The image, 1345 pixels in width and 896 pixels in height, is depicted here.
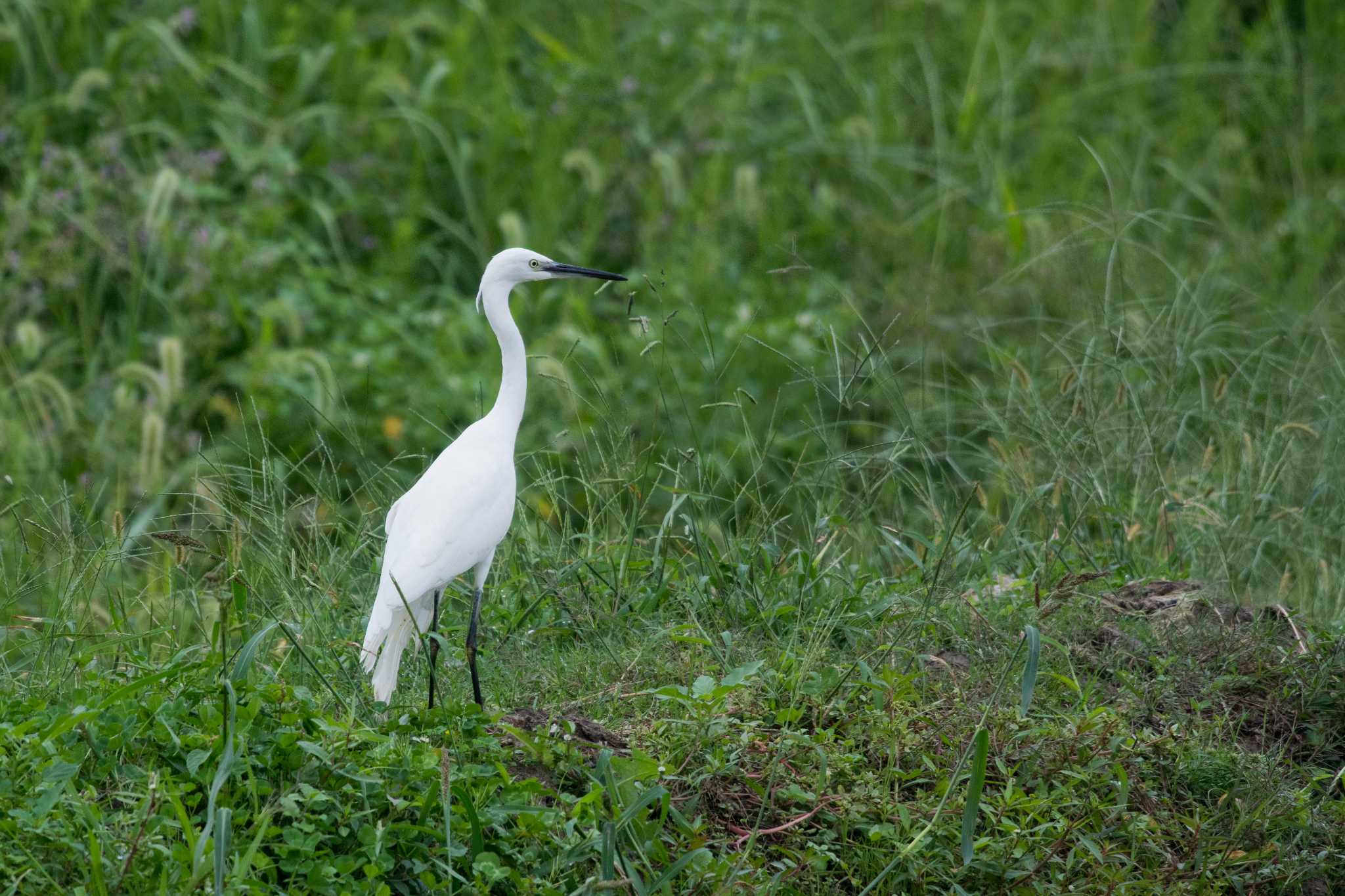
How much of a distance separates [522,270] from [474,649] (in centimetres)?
105

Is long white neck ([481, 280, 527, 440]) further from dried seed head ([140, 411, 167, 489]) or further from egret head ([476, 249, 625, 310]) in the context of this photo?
dried seed head ([140, 411, 167, 489])

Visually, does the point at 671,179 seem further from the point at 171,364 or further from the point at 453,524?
the point at 453,524

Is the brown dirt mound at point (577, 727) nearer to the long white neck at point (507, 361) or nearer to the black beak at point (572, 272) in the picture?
the long white neck at point (507, 361)

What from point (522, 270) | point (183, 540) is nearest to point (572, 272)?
point (522, 270)

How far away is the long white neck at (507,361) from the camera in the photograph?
3.59m

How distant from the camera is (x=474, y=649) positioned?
326cm

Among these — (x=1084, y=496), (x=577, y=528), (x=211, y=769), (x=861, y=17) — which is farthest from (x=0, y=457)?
(x=861, y=17)

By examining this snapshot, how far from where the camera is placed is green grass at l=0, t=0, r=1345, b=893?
2.71 meters

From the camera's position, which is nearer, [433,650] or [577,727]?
[577,727]

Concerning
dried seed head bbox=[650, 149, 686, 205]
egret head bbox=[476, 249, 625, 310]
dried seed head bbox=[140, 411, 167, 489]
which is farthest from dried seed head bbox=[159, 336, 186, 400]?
dried seed head bbox=[650, 149, 686, 205]

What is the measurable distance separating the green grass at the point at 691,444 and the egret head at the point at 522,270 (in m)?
0.28

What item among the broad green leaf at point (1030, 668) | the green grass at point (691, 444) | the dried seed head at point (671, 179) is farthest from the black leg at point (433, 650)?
the dried seed head at point (671, 179)

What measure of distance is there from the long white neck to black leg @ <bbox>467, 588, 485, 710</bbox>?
18.4 inches

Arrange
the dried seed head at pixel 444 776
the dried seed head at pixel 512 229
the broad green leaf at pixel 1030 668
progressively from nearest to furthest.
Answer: the dried seed head at pixel 444 776 → the broad green leaf at pixel 1030 668 → the dried seed head at pixel 512 229
